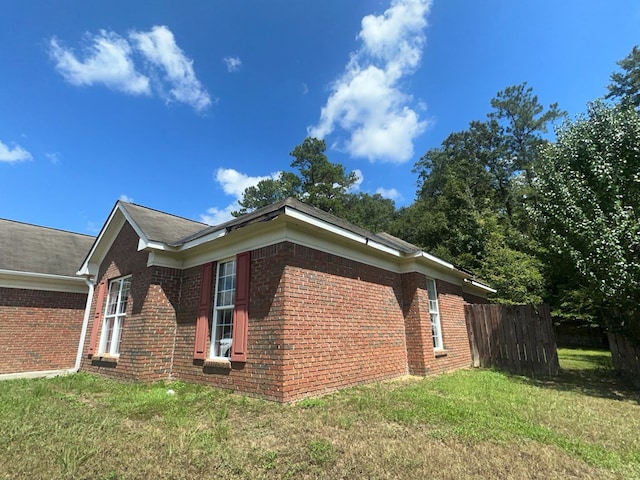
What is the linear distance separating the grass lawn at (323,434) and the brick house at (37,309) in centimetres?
510

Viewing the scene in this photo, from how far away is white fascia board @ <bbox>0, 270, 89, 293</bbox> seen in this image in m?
10.6

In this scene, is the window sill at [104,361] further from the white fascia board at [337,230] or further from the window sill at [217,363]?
the white fascia board at [337,230]

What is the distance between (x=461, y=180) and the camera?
28.5 metres

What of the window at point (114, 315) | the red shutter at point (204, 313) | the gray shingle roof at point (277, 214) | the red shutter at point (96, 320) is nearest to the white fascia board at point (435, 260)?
the gray shingle roof at point (277, 214)

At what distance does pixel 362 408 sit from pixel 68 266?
1247cm

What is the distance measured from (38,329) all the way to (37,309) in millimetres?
666

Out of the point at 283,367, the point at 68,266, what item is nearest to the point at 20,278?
the point at 68,266

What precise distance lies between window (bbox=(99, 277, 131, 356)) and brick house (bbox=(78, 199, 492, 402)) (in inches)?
1.3

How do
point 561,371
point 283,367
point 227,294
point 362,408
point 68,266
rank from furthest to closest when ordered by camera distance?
1. point 68,266
2. point 561,371
3. point 227,294
4. point 283,367
5. point 362,408

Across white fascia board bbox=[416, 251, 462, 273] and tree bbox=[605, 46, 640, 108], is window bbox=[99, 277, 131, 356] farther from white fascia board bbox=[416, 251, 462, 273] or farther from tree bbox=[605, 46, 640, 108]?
tree bbox=[605, 46, 640, 108]

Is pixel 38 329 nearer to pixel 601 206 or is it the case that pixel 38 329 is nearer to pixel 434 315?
pixel 434 315

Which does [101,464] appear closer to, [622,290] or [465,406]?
[465,406]

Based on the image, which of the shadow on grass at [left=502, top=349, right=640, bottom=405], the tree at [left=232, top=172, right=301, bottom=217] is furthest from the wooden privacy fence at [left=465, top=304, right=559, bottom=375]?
the tree at [left=232, top=172, right=301, bottom=217]

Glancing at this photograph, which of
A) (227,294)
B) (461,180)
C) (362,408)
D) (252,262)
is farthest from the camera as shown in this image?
(461,180)
